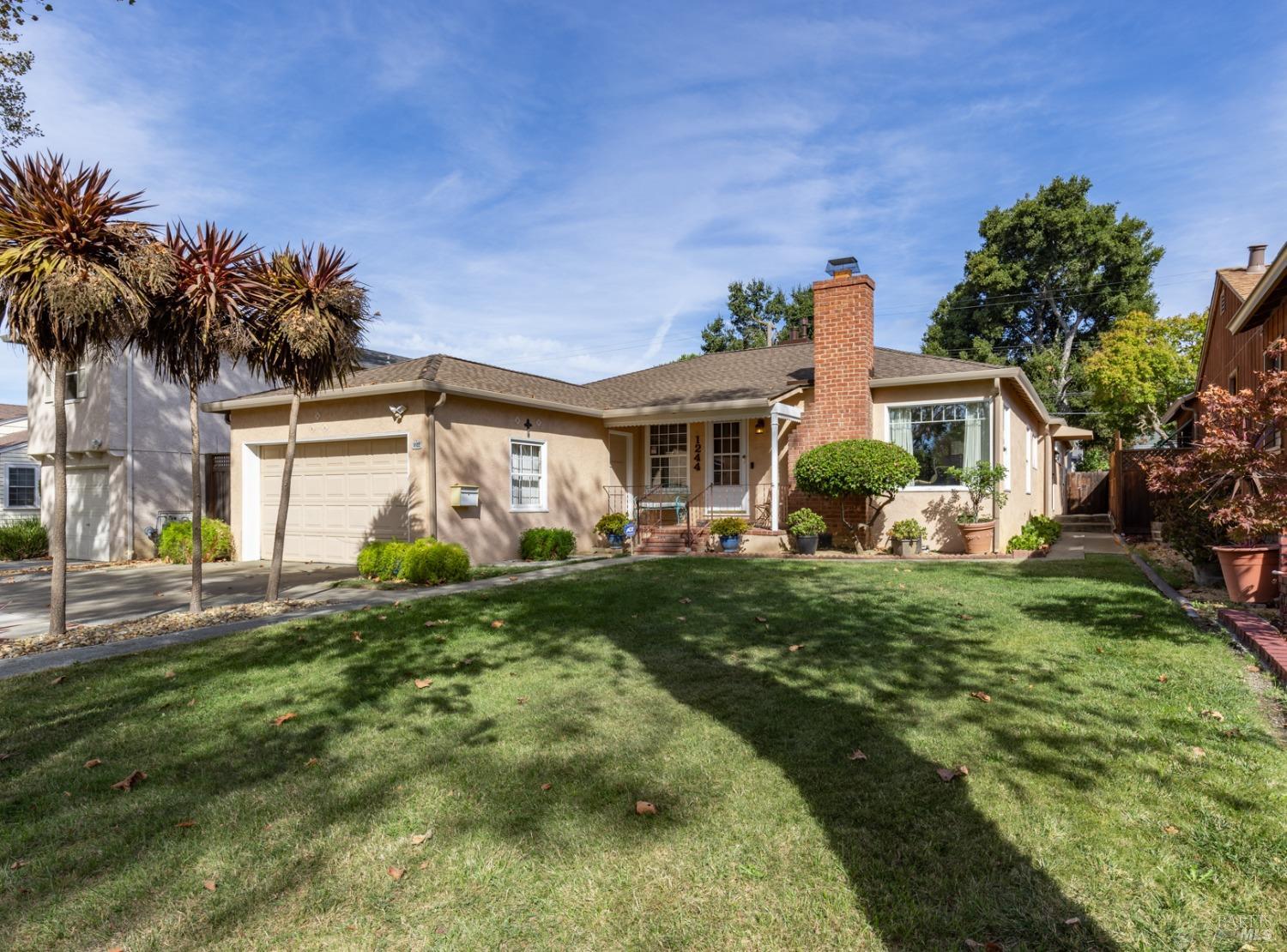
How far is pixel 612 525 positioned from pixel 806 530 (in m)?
4.01

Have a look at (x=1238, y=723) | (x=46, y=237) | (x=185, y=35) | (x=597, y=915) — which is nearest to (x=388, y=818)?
(x=597, y=915)

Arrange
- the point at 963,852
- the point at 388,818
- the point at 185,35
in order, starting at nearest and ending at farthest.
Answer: the point at 963,852, the point at 388,818, the point at 185,35

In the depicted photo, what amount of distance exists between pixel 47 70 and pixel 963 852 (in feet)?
54.0

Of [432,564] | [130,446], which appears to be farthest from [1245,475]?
[130,446]

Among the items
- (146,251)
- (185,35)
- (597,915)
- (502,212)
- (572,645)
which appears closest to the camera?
(597,915)

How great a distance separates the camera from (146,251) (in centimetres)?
700

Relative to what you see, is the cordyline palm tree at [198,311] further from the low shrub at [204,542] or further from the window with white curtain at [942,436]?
the window with white curtain at [942,436]

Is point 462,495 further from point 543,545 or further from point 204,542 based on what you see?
point 204,542

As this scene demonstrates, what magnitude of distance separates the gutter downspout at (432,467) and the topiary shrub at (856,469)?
647 cm

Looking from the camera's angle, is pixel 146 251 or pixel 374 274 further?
pixel 374 274

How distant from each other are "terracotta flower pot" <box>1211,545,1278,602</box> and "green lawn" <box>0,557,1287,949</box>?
1.95 meters

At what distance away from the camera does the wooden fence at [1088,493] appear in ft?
79.0

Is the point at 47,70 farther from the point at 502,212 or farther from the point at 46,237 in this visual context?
the point at 502,212

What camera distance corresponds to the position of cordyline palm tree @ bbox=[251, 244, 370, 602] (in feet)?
26.8
